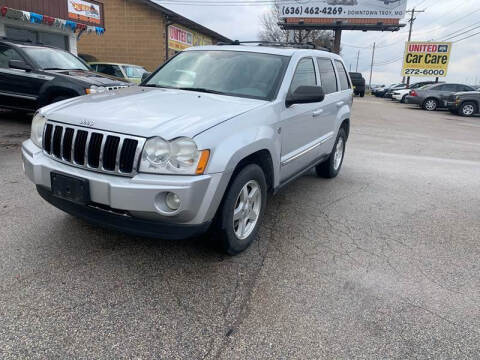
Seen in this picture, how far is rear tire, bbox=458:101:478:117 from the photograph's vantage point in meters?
19.9

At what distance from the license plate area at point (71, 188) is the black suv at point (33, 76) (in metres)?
5.06

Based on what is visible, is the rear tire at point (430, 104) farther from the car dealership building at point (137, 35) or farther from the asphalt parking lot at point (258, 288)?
the asphalt parking lot at point (258, 288)

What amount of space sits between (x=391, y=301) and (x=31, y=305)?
246cm

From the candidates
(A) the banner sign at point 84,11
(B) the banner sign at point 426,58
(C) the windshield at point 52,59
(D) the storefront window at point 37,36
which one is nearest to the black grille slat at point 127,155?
(C) the windshield at point 52,59

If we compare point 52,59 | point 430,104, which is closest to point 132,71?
point 52,59

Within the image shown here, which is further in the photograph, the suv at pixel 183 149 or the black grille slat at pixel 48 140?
the black grille slat at pixel 48 140

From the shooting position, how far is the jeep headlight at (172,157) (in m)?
2.66

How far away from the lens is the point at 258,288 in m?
2.94

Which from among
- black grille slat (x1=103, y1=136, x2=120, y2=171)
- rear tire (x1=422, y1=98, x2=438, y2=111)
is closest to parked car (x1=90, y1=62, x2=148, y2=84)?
black grille slat (x1=103, y1=136, x2=120, y2=171)

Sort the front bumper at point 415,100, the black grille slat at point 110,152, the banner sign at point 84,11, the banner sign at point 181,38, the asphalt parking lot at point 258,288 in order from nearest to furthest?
the asphalt parking lot at point 258,288 < the black grille slat at point 110,152 < the banner sign at point 84,11 < the front bumper at point 415,100 < the banner sign at point 181,38

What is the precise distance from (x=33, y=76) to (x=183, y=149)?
22.7 ft

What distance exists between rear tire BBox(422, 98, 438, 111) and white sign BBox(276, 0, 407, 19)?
12.6 metres

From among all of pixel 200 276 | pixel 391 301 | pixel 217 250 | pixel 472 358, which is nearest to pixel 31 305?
pixel 200 276

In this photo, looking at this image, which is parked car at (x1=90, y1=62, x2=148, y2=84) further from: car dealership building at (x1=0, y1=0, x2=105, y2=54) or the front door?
the front door
